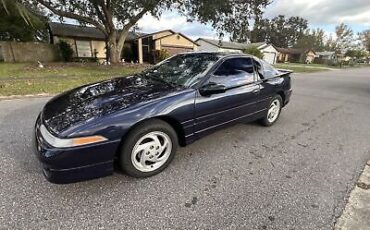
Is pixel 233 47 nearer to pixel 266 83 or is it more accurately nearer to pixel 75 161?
pixel 266 83

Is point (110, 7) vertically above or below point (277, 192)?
above

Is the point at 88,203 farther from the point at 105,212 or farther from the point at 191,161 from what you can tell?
the point at 191,161

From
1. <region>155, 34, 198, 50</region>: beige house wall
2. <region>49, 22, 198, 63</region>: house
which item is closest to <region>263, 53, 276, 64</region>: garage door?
<region>155, 34, 198, 50</region>: beige house wall

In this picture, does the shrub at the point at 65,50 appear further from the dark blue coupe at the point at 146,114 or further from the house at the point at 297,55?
the house at the point at 297,55

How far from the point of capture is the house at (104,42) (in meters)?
21.8

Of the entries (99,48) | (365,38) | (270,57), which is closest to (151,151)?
(99,48)

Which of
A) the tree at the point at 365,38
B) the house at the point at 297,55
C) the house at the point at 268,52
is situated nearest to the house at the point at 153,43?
the house at the point at 268,52

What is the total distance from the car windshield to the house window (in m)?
21.2

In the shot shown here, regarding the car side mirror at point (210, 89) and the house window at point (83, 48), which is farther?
the house window at point (83, 48)

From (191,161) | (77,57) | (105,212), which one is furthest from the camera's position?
(77,57)

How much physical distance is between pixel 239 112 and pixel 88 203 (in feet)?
8.00

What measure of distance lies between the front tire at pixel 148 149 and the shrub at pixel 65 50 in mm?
20753

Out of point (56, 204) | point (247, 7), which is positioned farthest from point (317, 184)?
point (247, 7)

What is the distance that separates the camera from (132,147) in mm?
2518
